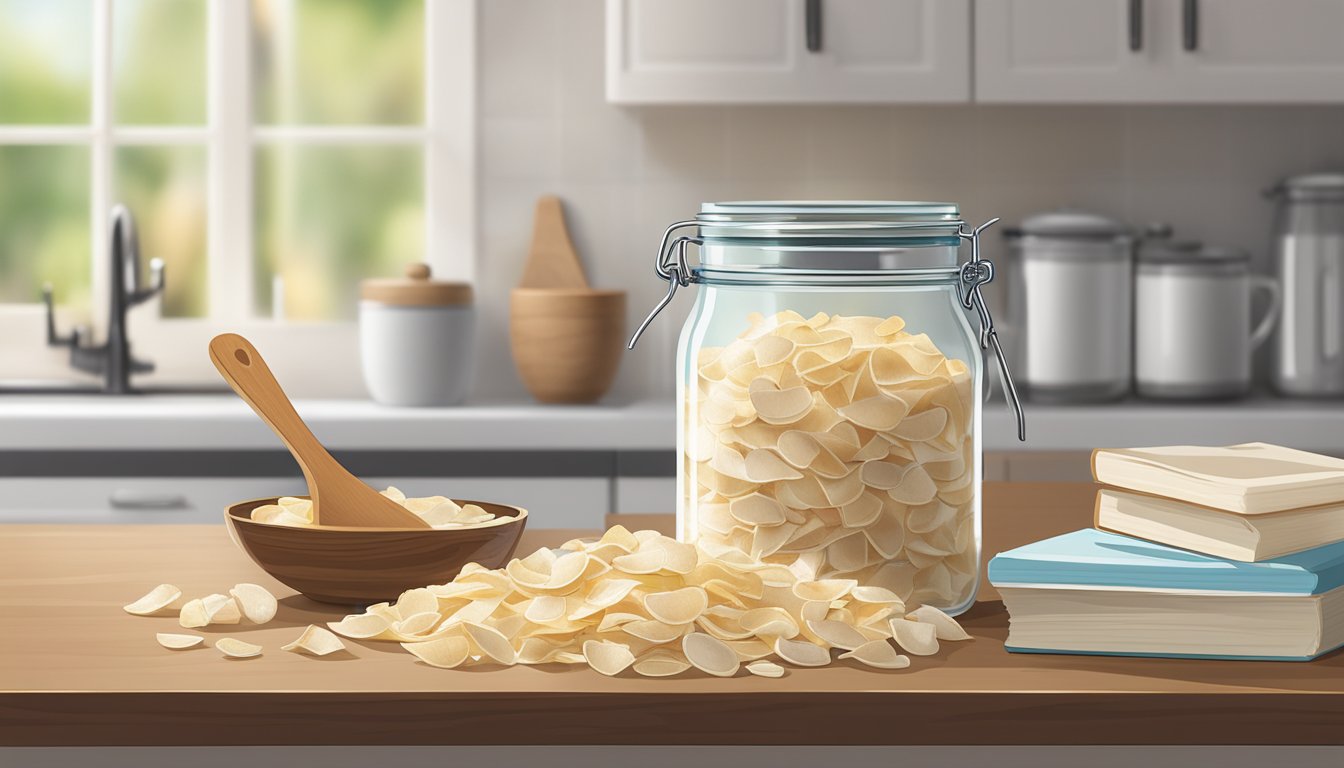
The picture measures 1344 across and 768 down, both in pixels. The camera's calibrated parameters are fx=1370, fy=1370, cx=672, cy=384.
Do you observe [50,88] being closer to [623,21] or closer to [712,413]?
[623,21]

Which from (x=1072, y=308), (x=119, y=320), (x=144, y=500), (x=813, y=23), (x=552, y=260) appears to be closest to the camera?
(x=144, y=500)

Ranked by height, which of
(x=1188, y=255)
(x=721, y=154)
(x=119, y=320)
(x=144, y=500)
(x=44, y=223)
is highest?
(x=721, y=154)

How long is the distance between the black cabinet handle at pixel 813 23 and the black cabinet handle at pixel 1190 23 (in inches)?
28.2

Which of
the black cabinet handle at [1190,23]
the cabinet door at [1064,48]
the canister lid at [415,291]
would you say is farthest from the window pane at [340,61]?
the black cabinet handle at [1190,23]

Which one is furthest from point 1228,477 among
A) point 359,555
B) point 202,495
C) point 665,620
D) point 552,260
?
point 552,260

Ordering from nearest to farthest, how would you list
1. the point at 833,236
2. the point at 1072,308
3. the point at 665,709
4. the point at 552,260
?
1. the point at 665,709
2. the point at 833,236
3. the point at 1072,308
4. the point at 552,260

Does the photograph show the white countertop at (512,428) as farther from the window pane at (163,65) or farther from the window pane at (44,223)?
the window pane at (163,65)

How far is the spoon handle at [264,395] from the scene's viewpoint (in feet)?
2.78

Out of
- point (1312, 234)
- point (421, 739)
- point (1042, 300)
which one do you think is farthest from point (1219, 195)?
point (421, 739)

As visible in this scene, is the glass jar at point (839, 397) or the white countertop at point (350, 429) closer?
the glass jar at point (839, 397)

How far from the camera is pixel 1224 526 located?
2.43 ft

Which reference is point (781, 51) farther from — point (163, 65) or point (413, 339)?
point (163, 65)

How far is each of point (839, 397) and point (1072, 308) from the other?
211 centimetres

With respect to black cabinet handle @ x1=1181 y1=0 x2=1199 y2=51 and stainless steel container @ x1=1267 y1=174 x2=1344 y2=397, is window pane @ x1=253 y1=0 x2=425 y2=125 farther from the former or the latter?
stainless steel container @ x1=1267 y1=174 x2=1344 y2=397
